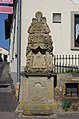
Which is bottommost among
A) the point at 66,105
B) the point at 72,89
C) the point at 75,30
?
the point at 66,105

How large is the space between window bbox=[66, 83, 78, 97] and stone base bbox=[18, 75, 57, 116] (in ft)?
5.50

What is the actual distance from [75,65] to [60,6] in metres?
2.51

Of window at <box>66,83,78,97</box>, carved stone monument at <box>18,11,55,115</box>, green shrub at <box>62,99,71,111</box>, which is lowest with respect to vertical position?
green shrub at <box>62,99,71,111</box>

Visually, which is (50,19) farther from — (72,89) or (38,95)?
(38,95)

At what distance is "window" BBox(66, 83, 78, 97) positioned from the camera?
13224 millimetres

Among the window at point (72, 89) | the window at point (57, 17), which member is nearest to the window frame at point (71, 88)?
the window at point (72, 89)

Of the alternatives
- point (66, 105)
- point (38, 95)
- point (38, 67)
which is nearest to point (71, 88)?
point (66, 105)

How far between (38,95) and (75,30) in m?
4.54

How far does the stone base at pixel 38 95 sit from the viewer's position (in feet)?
37.2

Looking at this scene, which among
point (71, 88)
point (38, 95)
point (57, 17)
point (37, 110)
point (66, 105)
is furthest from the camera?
point (57, 17)

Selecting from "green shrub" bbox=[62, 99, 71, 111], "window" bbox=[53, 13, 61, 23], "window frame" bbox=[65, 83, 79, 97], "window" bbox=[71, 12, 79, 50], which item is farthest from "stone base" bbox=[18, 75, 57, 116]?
"window" bbox=[53, 13, 61, 23]

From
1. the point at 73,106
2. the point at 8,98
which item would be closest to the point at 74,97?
the point at 73,106

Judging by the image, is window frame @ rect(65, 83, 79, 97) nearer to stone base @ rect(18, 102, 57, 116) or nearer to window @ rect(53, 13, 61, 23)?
stone base @ rect(18, 102, 57, 116)

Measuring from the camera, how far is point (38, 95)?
37.7 ft
